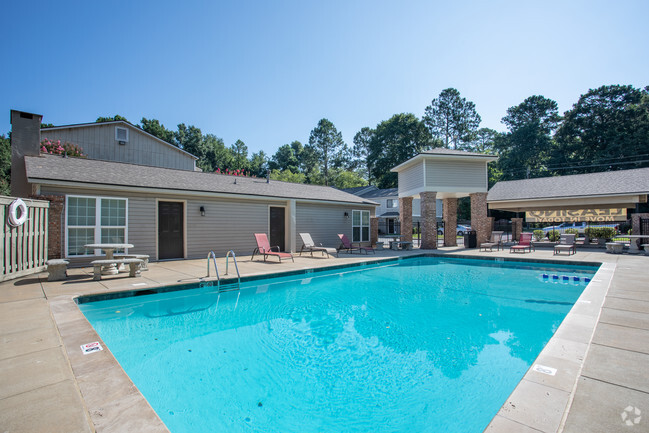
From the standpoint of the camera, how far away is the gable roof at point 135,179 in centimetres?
862

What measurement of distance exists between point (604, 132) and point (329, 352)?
47.8 meters

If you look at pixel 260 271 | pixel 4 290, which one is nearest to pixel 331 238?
pixel 260 271

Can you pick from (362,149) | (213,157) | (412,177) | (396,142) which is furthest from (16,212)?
(362,149)

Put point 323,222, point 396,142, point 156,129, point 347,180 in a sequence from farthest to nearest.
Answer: point 347,180 → point 396,142 → point 156,129 → point 323,222

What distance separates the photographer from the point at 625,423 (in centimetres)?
187

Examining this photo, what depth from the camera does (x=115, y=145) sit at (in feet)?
55.8

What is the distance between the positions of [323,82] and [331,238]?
8615 millimetres

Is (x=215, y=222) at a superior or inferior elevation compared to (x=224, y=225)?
superior

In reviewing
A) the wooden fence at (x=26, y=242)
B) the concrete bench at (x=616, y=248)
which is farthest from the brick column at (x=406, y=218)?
the wooden fence at (x=26, y=242)

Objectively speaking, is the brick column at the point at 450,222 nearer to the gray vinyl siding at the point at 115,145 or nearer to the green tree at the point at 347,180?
the gray vinyl siding at the point at 115,145

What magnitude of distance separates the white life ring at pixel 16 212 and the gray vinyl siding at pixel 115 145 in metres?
12.0

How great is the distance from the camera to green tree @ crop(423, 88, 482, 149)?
135ft

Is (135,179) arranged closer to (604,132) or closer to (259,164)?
(259,164)

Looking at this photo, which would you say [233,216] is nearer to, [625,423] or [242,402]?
[242,402]
